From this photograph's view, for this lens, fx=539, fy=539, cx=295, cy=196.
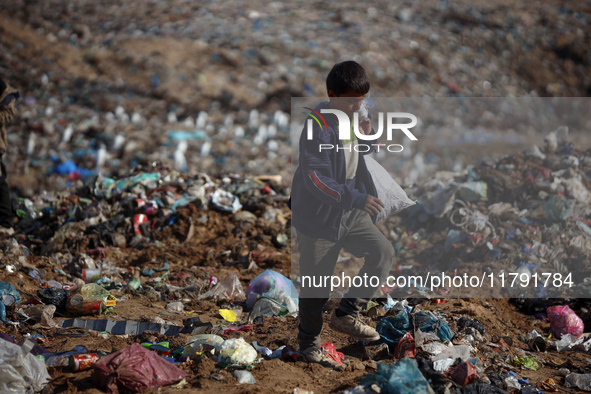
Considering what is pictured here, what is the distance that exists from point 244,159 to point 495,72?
802 centimetres

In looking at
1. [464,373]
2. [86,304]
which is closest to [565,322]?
[464,373]

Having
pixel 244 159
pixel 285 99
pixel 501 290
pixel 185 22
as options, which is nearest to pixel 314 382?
pixel 501 290

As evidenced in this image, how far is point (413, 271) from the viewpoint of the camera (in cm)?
448

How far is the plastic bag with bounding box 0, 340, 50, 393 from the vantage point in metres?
2.21

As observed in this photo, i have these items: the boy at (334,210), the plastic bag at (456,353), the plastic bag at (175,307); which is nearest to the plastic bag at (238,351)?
the boy at (334,210)

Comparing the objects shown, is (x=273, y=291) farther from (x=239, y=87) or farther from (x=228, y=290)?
(x=239, y=87)

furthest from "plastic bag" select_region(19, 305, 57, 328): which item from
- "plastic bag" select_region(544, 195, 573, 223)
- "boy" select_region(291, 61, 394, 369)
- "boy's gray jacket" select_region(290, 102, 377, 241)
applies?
"plastic bag" select_region(544, 195, 573, 223)

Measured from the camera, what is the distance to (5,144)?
495 centimetres

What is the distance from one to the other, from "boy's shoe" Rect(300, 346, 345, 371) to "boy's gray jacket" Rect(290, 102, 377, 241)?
0.58 meters

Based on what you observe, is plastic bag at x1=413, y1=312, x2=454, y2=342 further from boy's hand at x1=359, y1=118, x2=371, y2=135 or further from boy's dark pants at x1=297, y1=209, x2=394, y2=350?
boy's hand at x1=359, y1=118, x2=371, y2=135

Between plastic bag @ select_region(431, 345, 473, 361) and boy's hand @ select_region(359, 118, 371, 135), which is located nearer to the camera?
boy's hand @ select_region(359, 118, 371, 135)

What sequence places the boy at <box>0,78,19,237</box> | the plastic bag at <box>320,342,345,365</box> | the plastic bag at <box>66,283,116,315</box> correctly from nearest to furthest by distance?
the plastic bag at <box>320,342,345,365</box> → the plastic bag at <box>66,283,116,315</box> → the boy at <box>0,78,19,237</box>

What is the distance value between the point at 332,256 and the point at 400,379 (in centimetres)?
61

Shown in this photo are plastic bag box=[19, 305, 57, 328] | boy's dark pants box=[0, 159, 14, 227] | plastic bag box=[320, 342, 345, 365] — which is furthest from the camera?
boy's dark pants box=[0, 159, 14, 227]
